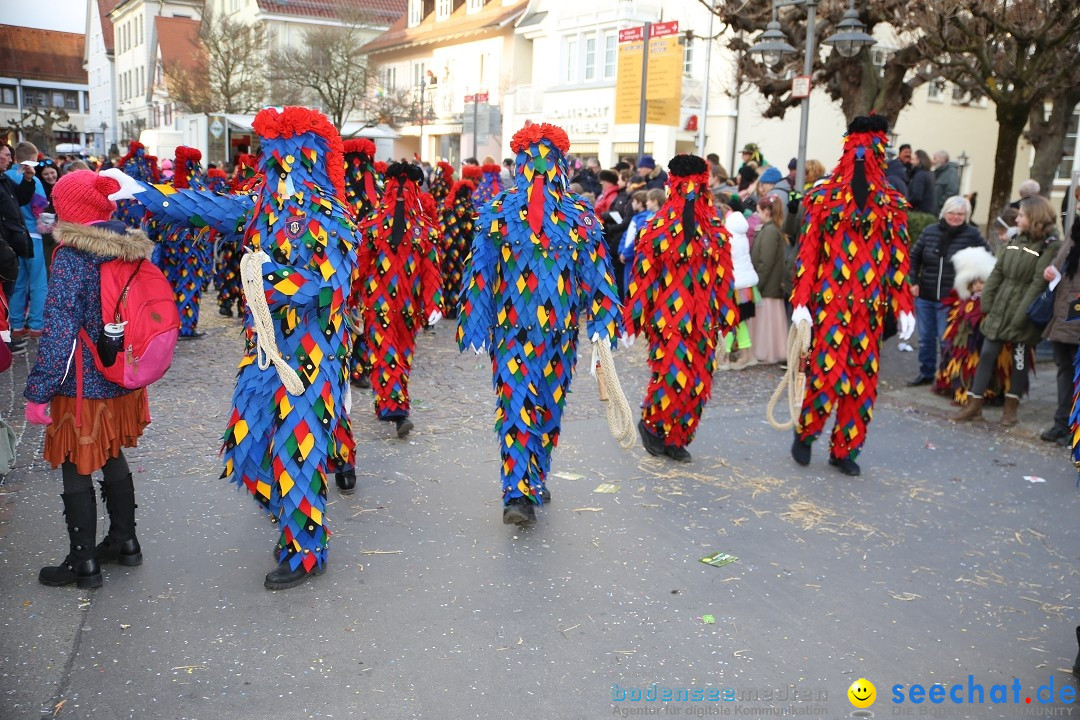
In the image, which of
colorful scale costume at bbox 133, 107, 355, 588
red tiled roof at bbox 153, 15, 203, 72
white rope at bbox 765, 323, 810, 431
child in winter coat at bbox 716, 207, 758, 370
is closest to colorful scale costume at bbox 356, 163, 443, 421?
colorful scale costume at bbox 133, 107, 355, 588

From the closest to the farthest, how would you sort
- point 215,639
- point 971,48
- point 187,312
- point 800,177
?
point 215,639 → point 187,312 → point 800,177 → point 971,48

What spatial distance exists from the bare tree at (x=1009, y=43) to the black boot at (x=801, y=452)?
26.0 ft

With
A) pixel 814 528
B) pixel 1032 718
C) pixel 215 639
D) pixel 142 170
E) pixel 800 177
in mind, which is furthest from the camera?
pixel 800 177

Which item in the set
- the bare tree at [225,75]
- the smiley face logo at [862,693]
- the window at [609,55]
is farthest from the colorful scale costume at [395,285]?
the bare tree at [225,75]

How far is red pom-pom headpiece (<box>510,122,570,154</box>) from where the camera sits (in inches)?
189

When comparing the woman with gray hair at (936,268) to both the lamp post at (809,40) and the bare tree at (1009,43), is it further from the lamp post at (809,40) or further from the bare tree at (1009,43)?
the bare tree at (1009,43)

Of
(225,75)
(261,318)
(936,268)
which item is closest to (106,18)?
(225,75)

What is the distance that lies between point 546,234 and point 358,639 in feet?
7.35

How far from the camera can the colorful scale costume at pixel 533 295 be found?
482 centimetres

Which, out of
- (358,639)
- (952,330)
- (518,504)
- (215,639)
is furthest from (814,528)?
(952,330)

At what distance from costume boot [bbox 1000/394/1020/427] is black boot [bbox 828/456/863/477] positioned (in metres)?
2.06

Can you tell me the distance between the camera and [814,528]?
16.9 ft

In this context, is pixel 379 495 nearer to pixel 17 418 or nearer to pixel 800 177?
pixel 17 418

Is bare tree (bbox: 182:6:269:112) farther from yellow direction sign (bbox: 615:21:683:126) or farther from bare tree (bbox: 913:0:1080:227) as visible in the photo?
bare tree (bbox: 913:0:1080:227)
